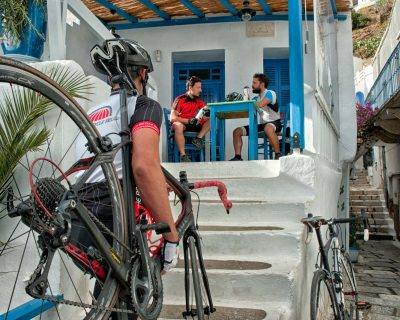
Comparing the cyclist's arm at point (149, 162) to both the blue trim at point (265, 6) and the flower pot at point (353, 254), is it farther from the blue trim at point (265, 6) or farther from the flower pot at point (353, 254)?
the flower pot at point (353, 254)

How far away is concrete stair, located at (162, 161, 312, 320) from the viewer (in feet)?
10.8

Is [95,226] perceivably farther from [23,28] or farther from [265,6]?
[265,6]

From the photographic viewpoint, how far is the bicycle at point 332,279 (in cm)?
359

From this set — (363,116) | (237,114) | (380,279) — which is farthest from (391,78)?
(237,114)

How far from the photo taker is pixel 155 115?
76.9 inches

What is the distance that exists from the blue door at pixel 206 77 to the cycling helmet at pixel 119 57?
20.8 feet

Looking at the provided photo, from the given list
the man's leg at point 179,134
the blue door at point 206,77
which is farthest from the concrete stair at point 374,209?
the man's leg at point 179,134

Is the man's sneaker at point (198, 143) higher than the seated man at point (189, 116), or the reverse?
the seated man at point (189, 116)

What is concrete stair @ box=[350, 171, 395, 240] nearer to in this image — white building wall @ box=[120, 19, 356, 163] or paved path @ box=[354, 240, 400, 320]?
paved path @ box=[354, 240, 400, 320]

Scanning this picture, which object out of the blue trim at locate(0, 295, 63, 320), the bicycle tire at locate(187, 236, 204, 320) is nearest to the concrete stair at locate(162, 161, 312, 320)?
the bicycle tire at locate(187, 236, 204, 320)

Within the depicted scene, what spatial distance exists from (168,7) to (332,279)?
5810mm

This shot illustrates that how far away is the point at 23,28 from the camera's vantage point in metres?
3.29

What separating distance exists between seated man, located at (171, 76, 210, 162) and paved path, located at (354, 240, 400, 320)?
4.00 metres

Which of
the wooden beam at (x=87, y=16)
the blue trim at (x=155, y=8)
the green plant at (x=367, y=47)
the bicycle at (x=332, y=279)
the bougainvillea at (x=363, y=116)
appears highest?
the green plant at (x=367, y=47)
